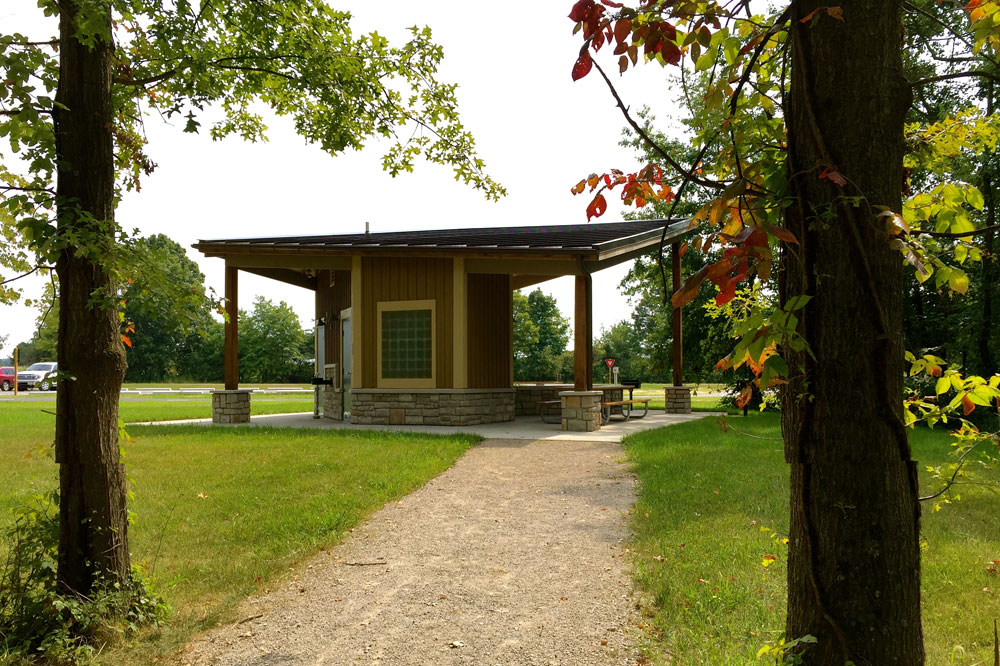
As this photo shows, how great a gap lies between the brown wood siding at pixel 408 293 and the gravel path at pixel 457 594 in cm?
679

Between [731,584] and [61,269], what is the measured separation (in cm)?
418

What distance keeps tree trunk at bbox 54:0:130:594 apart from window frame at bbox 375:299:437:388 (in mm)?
9831

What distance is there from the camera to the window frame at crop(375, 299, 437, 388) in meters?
13.6

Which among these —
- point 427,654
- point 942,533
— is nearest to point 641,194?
point 427,654

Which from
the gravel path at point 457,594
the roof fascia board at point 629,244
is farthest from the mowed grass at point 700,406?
the gravel path at point 457,594

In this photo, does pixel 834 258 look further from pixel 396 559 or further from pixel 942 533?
pixel 942 533

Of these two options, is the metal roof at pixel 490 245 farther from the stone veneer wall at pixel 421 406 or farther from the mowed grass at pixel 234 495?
the mowed grass at pixel 234 495

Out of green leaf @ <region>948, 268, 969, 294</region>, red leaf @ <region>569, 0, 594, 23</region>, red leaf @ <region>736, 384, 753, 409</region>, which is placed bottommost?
red leaf @ <region>736, 384, 753, 409</region>

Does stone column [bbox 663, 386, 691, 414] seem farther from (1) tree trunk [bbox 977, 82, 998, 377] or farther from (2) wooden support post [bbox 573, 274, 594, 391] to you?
(1) tree trunk [bbox 977, 82, 998, 377]

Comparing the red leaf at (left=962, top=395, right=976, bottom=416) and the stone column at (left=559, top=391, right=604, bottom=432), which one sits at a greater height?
the red leaf at (left=962, top=395, right=976, bottom=416)

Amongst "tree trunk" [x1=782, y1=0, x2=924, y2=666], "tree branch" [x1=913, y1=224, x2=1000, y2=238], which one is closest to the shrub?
"tree trunk" [x1=782, y1=0, x2=924, y2=666]

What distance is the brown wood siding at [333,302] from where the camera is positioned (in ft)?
50.7

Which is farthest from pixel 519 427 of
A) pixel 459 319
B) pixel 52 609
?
pixel 52 609

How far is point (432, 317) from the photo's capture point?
13.6 metres
